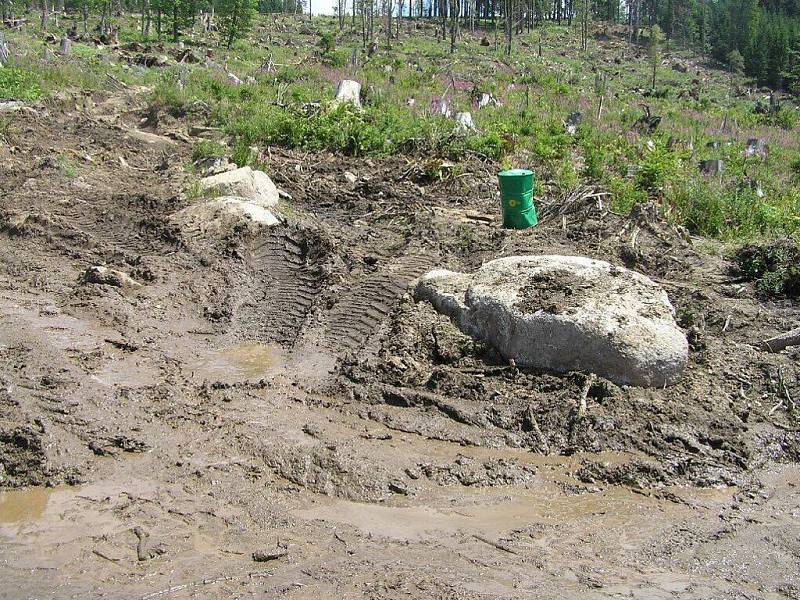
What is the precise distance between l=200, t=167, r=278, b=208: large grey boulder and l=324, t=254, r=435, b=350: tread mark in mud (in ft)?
9.39

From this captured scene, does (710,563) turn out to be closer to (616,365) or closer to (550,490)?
(550,490)

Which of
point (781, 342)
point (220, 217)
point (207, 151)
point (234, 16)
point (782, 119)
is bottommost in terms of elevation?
point (781, 342)

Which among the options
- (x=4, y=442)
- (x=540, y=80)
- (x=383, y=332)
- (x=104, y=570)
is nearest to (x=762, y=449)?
(x=383, y=332)

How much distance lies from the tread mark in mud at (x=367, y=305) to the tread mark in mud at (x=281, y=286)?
373mm

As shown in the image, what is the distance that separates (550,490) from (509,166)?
8.15m

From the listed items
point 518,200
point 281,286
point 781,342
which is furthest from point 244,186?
point 781,342

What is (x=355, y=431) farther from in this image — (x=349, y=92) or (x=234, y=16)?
(x=234, y=16)

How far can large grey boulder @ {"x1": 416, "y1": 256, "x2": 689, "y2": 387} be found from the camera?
5605 millimetres

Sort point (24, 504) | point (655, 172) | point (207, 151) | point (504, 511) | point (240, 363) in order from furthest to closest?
point (207, 151) < point (655, 172) < point (240, 363) < point (504, 511) < point (24, 504)

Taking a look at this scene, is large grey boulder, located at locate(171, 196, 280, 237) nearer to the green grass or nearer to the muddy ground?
the muddy ground

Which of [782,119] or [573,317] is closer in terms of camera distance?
[573,317]

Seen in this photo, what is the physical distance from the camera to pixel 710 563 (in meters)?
3.79

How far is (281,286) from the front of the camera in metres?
7.96

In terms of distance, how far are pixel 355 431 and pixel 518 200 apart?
4714 mm
